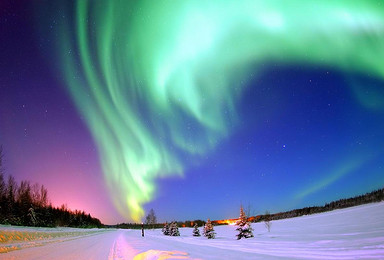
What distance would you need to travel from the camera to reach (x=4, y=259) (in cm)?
879

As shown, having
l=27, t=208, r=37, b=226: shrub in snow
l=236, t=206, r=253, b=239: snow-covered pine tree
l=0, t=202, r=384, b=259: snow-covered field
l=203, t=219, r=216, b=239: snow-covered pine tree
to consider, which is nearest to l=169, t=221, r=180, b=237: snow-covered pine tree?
l=203, t=219, r=216, b=239: snow-covered pine tree

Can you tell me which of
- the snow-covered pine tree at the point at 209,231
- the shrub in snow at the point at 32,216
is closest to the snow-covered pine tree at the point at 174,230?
the snow-covered pine tree at the point at 209,231

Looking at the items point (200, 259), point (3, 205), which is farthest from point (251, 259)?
point (3, 205)

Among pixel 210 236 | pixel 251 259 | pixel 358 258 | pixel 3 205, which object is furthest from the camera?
pixel 3 205

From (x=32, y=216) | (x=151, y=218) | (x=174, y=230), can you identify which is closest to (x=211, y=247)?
(x=174, y=230)

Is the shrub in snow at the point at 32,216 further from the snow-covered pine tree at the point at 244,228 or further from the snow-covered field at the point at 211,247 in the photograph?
the snow-covered pine tree at the point at 244,228

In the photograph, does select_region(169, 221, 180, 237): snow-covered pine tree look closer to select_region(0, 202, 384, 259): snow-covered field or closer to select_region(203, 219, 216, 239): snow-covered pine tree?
select_region(203, 219, 216, 239): snow-covered pine tree

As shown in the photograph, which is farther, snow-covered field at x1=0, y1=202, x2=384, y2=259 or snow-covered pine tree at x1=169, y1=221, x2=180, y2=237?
snow-covered pine tree at x1=169, y1=221, x2=180, y2=237

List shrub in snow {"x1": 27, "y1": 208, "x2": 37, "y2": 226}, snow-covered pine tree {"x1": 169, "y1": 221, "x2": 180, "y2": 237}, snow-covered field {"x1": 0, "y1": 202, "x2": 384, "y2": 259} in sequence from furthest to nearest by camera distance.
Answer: shrub in snow {"x1": 27, "y1": 208, "x2": 37, "y2": 226} < snow-covered pine tree {"x1": 169, "y1": 221, "x2": 180, "y2": 237} < snow-covered field {"x1": 0, "y1": 202, "x2": 384, "y2": 259}

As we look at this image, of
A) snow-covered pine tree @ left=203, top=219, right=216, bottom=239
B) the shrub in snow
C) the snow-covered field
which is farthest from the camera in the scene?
the shrub in snow

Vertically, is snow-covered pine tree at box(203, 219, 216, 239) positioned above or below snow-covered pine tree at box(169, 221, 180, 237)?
above

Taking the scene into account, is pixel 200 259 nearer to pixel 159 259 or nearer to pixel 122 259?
pixel 159 259

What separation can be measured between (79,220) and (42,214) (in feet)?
155

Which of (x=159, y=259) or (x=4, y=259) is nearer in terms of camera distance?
(x=159, y=259)
